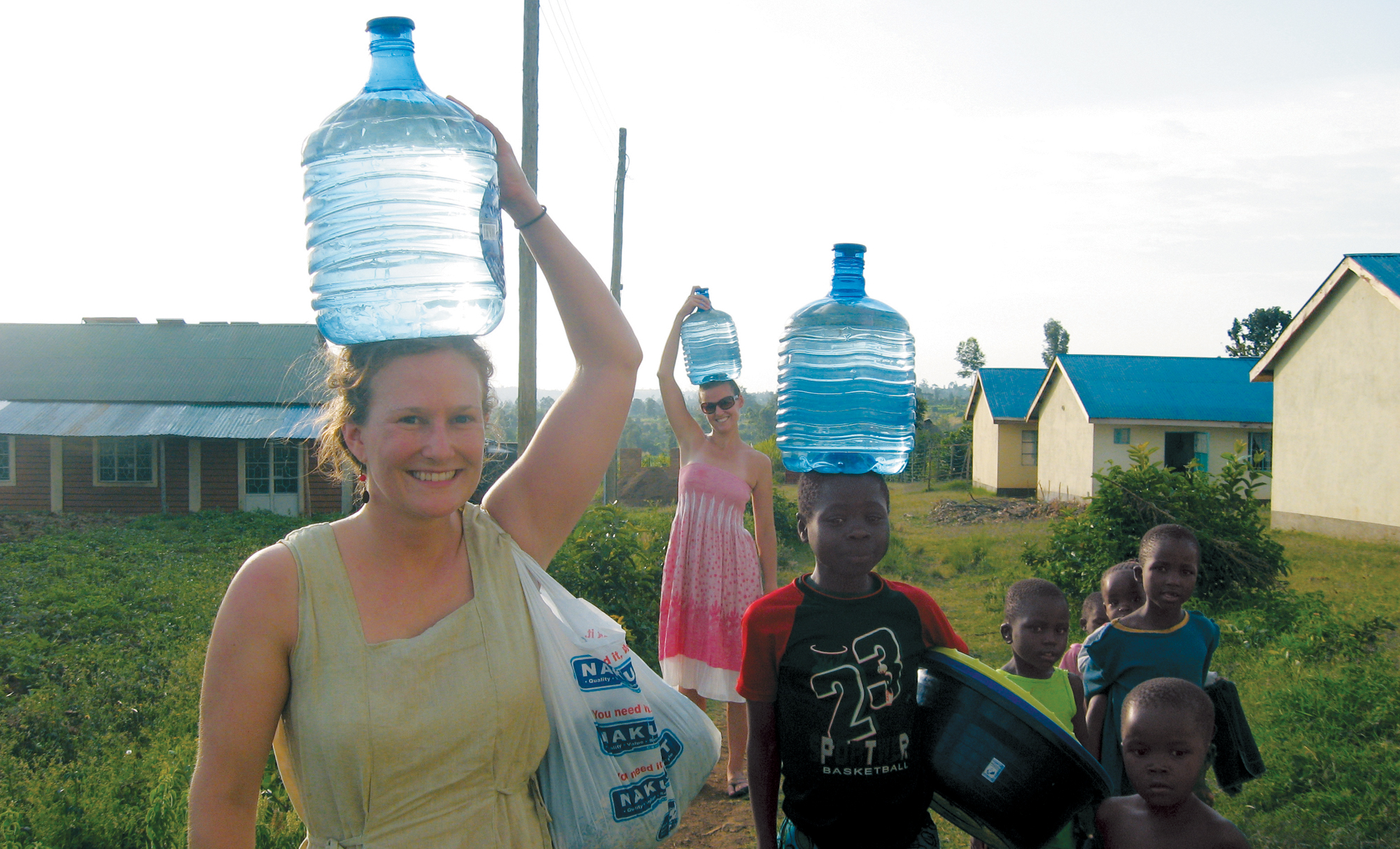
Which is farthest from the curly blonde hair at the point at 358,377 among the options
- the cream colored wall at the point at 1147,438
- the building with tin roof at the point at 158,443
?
the cream colored wall at the point at 1147,438

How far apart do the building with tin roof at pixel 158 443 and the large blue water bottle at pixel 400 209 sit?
19.1m

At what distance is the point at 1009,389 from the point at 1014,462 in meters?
2.67

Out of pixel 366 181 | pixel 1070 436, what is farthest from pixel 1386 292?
pixel 366 181

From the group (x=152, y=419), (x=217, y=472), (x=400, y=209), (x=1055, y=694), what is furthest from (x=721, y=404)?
(x=152, y=419)

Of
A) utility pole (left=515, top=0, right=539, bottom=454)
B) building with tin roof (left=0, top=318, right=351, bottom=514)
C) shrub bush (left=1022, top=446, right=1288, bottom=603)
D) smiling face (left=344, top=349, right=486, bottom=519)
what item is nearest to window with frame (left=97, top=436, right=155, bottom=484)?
building with tin roof (left=0, top=318, right=351, bottom=514)

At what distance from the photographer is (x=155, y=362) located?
77.7ft

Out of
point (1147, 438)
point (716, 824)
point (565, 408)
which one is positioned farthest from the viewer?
point (1147, 438)

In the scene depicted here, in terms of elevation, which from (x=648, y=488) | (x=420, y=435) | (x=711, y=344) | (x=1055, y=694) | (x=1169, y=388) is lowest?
(x=648, y=488)

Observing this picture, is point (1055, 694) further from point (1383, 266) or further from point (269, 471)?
point (269, 471)

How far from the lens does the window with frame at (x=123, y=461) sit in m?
21.4

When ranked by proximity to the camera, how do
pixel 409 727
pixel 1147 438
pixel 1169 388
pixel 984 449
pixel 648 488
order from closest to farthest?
pixel 409 727 < pixel 1147 438 < pixel 1169 388 < pixel 648 488 < pixel 984 449

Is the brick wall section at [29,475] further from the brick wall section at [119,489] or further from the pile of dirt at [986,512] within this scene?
the pile of dirt at [986,512]

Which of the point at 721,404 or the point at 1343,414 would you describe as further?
the point at 1343,414

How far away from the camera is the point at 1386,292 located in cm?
1377
